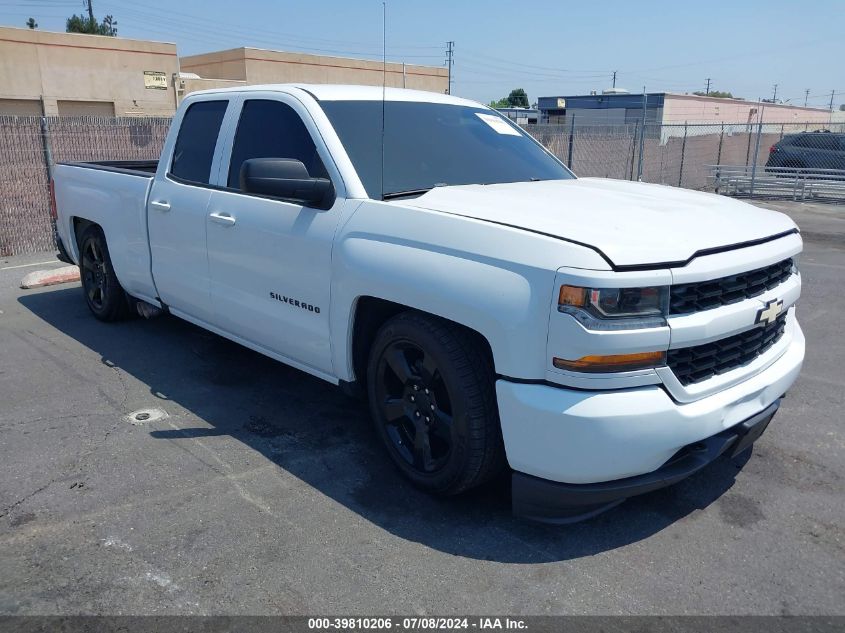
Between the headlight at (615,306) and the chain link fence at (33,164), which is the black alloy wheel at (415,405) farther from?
the chain link fence at (33,164)

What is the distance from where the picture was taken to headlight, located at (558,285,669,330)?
2.73 meters

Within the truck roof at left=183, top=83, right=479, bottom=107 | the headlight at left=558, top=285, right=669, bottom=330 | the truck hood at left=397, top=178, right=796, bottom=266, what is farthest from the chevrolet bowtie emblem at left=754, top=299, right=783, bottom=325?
the truck roof at left=183, top=83, right=479, bottom=107

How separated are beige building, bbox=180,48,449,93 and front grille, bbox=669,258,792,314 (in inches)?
1382

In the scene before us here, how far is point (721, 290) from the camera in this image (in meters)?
3.00

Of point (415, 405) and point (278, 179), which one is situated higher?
point (278, 179)

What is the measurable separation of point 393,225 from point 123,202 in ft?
10.3

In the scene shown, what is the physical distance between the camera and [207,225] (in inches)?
181

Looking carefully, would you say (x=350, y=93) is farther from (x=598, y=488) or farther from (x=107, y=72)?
(x=107, y=72)

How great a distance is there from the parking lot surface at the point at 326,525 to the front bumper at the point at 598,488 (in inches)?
8.6

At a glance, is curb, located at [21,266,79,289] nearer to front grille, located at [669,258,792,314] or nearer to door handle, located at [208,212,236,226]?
door handle, located at [208,212,236,226]

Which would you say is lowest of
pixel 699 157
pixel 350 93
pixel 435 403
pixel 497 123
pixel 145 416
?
pixel 145 416

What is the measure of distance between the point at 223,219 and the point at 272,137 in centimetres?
59

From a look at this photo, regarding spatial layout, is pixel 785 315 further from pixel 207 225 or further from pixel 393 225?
pixel 207 225

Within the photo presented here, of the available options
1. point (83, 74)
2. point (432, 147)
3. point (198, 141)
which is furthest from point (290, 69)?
point (432, 147)
